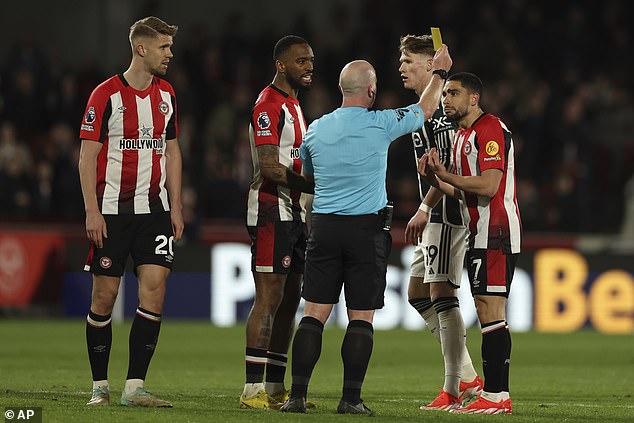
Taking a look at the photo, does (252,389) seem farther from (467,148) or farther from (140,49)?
(140,49)

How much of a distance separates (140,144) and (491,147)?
7.33 feet

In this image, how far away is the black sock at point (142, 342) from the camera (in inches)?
320

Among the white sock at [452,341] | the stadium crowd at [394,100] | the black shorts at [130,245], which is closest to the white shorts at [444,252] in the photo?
the white sock at [452,341]

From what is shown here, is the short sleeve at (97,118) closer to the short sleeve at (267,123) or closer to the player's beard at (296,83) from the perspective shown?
the short sleeve at (267,123)

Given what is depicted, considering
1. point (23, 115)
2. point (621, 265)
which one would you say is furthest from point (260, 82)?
point (621, 265)

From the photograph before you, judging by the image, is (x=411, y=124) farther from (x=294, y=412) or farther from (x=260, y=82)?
(x=260, y=82)

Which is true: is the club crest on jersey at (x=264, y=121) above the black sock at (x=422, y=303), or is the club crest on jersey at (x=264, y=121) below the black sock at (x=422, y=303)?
above

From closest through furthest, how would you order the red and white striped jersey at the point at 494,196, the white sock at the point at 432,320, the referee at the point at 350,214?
the referee at the point at 350,214 → the red and white striped jersey at the point at 494,196 → the white sock at the point at 432,320

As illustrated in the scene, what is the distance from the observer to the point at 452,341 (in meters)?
8.78

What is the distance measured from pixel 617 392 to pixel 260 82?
1318 cm

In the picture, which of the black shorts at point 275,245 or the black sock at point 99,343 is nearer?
the black sock at point 99,343

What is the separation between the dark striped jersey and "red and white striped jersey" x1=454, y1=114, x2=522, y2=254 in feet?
1.75

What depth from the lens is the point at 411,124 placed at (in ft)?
25.5

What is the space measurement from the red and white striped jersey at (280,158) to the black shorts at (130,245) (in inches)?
24.2
